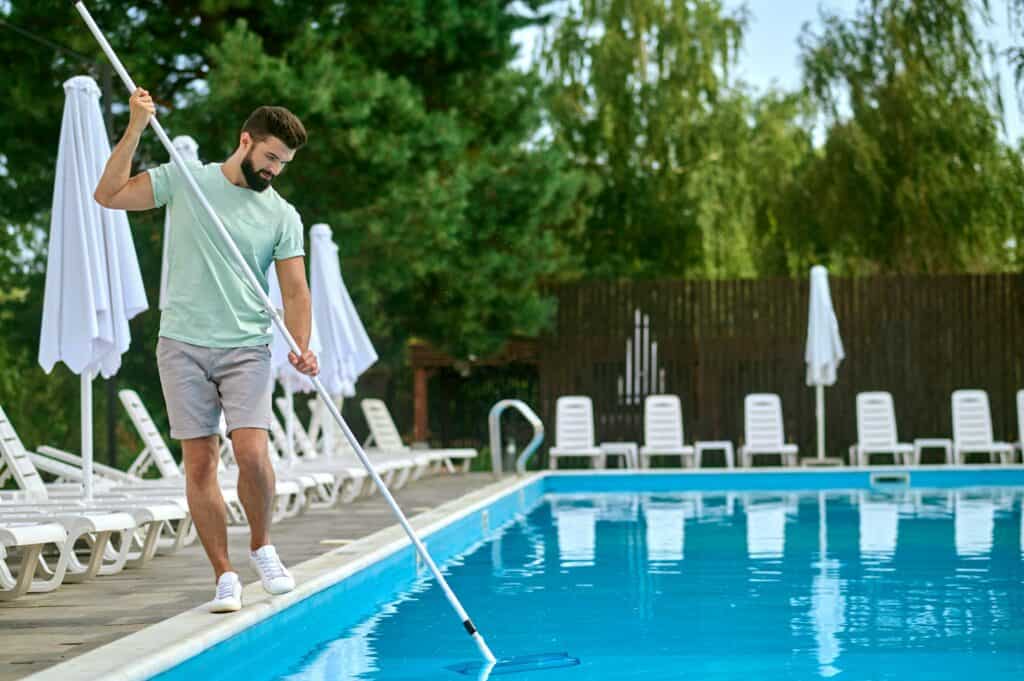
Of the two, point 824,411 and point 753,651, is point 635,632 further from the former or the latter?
point 824,411

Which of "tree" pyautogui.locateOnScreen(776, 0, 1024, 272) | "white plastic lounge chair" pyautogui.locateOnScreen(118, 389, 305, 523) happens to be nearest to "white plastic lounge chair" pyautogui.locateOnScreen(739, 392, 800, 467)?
"tree" pyautogui.locateOnScreen(776, 0, 1024, 272)

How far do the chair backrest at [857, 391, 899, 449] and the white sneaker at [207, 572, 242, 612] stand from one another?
11.9 meters

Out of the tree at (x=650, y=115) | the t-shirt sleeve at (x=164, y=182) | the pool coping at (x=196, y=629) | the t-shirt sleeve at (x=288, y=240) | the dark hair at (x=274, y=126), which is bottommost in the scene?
the pool coping at (x=196, y=629)

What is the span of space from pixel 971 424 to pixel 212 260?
12.6m

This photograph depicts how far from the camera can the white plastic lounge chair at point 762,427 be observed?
50.6ft

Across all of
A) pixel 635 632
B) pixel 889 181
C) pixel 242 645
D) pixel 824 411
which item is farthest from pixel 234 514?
pixel 889 181

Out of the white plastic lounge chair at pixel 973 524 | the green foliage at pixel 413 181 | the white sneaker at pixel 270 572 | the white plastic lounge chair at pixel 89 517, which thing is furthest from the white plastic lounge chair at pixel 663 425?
the white sneaker at pixel 270 572

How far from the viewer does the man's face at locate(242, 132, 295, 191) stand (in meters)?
4.45

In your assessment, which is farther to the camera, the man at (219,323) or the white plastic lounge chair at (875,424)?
the white plastic lounge chair at (875,424)

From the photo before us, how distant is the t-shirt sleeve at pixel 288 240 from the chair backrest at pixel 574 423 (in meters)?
11.0

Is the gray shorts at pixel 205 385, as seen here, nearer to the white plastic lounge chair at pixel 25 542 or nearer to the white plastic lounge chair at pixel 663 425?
the white plastic lounge chair at pixel 25 542

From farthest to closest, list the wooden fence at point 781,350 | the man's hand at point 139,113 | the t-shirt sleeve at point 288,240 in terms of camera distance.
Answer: the wooden fence at point 781,350 → the t-shirt sleeve at point 288,240 → the man's hand at point 139,113

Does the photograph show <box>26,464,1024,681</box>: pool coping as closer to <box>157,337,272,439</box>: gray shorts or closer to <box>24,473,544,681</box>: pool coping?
<box>24,473,544,681</box>: pool coping

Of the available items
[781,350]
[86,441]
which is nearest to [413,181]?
[781,350]
